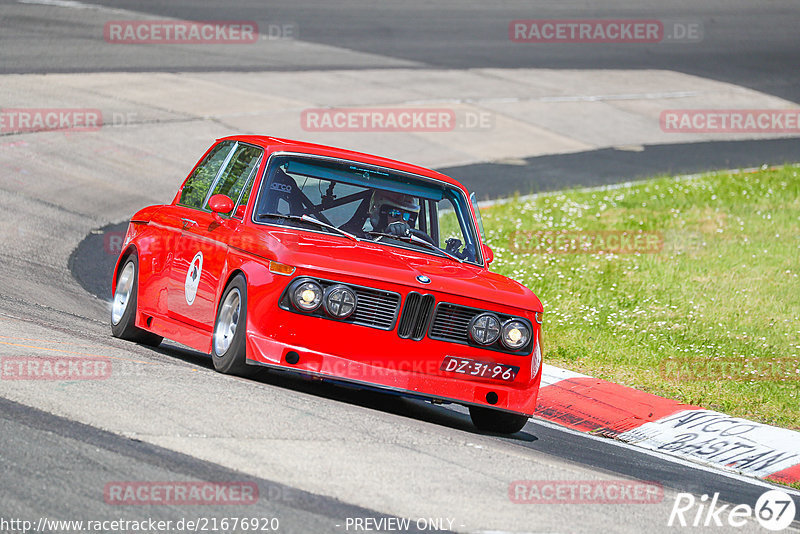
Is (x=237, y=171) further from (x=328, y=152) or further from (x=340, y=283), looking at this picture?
(x=340, y=283)

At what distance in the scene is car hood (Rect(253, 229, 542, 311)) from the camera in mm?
7258

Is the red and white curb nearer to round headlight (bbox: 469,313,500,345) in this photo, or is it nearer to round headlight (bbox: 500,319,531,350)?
round headlight (bbox: 500,319,531,350)

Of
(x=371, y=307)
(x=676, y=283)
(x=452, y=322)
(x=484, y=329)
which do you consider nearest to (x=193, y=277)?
(x=371, y=307)

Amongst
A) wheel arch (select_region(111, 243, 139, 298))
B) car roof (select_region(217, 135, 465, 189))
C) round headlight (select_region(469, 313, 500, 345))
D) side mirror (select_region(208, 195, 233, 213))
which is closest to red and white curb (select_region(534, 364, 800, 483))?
round headlight (select_region(469, 313, 500, 345))

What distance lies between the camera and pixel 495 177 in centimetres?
2086

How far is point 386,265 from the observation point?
744cm

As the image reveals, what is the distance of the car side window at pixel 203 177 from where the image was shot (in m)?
9.20

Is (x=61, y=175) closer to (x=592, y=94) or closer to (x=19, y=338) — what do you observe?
(x=19, y=338)

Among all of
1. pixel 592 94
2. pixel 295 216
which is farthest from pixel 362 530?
pixel 592 94

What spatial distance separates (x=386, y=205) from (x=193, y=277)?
1439mm

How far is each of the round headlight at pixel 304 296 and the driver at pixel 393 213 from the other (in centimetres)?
128

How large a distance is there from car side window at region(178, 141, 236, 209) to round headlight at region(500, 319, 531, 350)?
108 inches

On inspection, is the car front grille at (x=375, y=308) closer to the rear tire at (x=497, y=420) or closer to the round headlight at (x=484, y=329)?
the round headlight at (x=484, y=329)

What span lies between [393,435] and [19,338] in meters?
2.73
